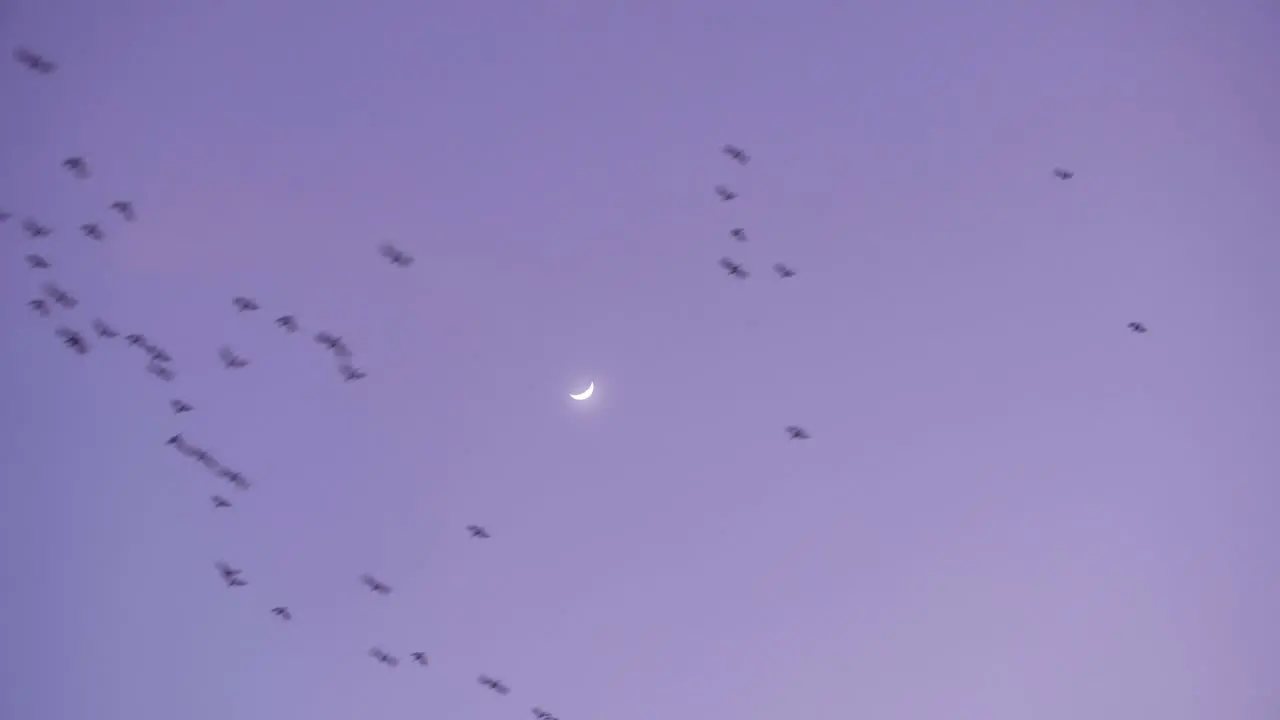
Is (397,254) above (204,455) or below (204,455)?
above

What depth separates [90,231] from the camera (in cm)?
1747

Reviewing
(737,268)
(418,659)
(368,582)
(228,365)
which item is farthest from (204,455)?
(737,268)

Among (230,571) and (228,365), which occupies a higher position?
(228,365)

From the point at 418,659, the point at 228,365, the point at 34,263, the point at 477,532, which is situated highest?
the point at 34,263

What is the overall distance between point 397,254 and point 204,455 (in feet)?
12.7

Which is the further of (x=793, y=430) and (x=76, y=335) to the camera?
(x=793, y=430)

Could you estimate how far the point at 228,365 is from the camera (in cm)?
1825

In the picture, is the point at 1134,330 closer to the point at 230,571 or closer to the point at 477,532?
the point at 477,532

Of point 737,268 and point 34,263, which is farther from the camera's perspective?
point 737,268

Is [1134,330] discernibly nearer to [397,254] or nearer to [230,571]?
[397,254]

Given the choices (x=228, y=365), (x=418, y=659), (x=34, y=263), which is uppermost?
(x=34, y=263)

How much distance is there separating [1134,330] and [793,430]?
16.5ft

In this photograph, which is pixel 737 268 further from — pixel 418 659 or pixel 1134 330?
pixel 418 659

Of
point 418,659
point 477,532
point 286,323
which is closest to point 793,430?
point 477,532
